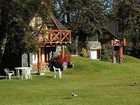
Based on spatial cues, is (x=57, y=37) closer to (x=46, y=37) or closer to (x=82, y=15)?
(x=46, y=37)

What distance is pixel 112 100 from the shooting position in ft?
77.8

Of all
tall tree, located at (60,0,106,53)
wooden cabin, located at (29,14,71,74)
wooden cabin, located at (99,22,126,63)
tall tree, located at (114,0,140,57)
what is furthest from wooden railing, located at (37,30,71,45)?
tall tree, located at (114,0,140,57)

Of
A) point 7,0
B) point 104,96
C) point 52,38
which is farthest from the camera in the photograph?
point 52,38

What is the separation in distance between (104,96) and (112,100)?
2167mm

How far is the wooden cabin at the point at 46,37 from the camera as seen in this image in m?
44.0

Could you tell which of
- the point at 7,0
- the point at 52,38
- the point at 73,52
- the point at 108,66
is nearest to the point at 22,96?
the point at 7,0

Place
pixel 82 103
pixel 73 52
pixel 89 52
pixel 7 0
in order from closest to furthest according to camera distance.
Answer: pixel 82 103, pixel 7 0, pixel 73 52, pixel 89 52

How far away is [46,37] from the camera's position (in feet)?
166

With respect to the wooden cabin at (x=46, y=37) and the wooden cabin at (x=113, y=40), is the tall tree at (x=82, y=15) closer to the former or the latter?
the wooden cabin at (x=113, y=40)

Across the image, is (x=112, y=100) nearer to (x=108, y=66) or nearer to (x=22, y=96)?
(x=22, y=96)

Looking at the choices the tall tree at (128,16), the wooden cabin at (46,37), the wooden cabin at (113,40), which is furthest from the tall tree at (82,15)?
the tall tree at (128,16)

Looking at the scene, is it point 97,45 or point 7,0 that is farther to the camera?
point 97,45

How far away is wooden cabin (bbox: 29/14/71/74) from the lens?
44031 mm

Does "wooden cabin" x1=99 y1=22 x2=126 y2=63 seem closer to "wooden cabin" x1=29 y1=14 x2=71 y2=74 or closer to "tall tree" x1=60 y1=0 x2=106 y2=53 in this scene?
"tall tree" x1=60 y1=0 x2=106 y2=53
